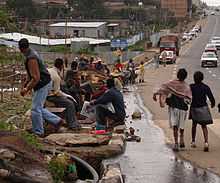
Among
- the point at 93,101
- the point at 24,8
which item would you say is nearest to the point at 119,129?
the point at 93,101

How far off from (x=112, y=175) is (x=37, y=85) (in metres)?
2.81

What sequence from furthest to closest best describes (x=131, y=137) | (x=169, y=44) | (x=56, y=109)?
1. (x=169, y=44)
2. (x=131, y=137)
3. (x=56, y=109)

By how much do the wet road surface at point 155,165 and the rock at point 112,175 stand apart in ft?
0.76

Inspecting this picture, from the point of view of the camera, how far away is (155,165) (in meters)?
10.2

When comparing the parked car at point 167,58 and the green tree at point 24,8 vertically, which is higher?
the green tree at point 24,8

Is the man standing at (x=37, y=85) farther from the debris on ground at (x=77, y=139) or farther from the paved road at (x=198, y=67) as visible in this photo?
the paved road at (x=198, y=67)

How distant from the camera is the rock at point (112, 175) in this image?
8.34 meters

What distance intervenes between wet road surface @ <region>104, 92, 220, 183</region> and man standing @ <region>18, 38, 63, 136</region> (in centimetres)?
154

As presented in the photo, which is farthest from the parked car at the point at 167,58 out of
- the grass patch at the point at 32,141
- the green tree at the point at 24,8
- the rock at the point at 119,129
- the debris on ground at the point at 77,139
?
the green tree at the point at 24,8

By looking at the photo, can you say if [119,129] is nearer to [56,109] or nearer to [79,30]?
[56,109]

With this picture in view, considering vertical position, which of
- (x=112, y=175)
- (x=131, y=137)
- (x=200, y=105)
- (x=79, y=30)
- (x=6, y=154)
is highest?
(x=6, y=154)

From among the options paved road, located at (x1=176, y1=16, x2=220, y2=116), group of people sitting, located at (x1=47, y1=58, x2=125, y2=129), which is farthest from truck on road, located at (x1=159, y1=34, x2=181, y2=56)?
group of people sitting, located at (x1=47, y1=58, x2=125, y2=129)

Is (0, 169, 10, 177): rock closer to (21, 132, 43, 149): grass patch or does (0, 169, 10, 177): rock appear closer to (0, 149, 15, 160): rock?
(0, 149, 15, 160): rock

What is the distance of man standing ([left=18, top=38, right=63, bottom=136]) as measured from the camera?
10.6 metres
